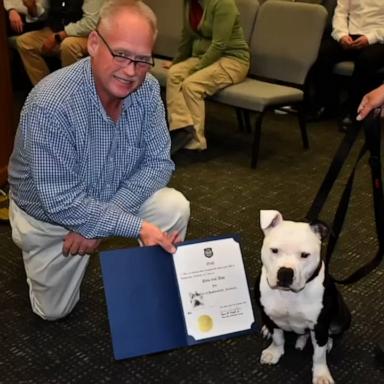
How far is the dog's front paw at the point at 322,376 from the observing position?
66.7 inches

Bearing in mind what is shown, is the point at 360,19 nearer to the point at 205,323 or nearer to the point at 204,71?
the point at 204,71

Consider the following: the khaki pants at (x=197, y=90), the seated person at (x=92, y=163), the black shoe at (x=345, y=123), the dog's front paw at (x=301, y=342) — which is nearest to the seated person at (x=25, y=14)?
the khaki pants at (x=197, y=90)

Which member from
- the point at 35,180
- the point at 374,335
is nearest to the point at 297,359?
the point at 374,335

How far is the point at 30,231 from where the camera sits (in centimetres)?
188

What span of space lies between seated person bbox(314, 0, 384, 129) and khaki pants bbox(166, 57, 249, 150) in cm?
84

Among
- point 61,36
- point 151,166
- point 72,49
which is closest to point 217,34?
point 72,49

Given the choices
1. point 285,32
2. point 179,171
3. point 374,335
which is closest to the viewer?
point 374,335

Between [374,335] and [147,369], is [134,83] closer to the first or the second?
[147,369]

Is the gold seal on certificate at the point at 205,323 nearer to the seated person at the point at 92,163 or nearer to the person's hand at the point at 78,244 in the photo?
the seated person at the point at 92,163

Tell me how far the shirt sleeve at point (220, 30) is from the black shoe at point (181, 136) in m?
0.38

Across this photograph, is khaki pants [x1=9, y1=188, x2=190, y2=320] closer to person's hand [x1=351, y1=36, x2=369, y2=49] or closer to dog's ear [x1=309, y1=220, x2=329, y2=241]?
dog's ear [x1=309, y1=220, x2=329, y2=241]

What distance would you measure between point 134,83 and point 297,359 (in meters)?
0.95

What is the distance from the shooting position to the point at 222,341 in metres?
1.89

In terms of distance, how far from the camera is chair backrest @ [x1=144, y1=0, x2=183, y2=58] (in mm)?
4176
